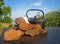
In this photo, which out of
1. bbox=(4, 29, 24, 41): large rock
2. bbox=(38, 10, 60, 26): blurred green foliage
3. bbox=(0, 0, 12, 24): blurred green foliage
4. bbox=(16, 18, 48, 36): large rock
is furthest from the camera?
bbox=(0, 0, 12, 24): blurred green foliage

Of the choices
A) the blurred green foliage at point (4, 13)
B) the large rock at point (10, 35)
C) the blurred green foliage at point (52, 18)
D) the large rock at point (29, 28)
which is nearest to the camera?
the large rock at point (10, 35)

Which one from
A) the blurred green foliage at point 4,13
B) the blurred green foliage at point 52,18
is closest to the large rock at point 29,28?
the blurred green foliage at point 52,18

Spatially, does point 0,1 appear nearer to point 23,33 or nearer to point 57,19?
point 57,19

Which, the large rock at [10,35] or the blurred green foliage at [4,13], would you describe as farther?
the blurred green foliage at [4,13]

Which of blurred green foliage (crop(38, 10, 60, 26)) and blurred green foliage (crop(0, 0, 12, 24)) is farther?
blurred green foliage (crop(0, 0, 12, 24))

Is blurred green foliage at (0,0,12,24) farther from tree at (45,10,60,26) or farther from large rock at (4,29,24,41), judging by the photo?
large rock at (4,29,24,41)

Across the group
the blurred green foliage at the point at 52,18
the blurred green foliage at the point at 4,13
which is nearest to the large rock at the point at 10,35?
the blurred green foliage at the point at 52,18

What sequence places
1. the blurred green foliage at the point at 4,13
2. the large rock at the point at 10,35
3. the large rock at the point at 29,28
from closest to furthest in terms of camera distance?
1. the large rock at the point at 10,35
2. the large rock at the point at 29,28
3. the blurred green foliage at the point at 4,13

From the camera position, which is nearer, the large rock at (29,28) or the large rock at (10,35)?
the large rock at (10,35)

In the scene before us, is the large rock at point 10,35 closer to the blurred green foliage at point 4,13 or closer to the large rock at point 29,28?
the large rock at point 29,28

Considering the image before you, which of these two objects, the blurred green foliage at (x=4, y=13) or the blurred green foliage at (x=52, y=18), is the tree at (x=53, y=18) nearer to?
the blurred green foliage at (x=52, y=18)

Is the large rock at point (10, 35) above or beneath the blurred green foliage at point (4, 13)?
beneath

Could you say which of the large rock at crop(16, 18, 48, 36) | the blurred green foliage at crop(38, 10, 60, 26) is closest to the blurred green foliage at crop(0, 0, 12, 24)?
the blurred green foliage at crop(38, 10, 60, 26)

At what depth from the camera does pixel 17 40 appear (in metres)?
1.59
